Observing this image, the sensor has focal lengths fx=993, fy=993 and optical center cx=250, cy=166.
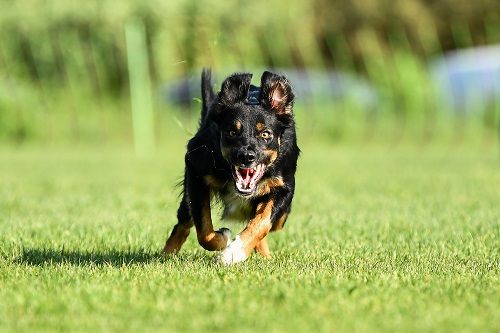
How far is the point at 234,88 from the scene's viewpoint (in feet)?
18.3

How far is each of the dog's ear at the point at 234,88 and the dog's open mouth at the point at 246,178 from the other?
1.50 ft

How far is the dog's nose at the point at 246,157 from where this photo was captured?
517 centimetres

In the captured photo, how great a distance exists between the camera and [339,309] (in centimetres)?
399

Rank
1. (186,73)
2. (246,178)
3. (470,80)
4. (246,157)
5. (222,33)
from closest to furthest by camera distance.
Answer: (246,157) → (246,178) → (222,33) → (186,73) → (470,80)

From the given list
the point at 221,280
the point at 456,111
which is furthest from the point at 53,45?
the point at 221,280

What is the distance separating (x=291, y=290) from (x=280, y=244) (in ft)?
7.51

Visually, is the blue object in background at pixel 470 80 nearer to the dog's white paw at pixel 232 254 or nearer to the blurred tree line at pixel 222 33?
the blurred tree line at pixel 222 33

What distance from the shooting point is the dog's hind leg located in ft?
19.4

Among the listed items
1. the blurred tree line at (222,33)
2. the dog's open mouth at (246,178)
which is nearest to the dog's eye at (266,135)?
the dog's open mouth at (246,178)

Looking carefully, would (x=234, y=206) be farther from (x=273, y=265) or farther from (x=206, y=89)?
(x=206, y=89)

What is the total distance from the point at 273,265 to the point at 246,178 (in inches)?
19.3

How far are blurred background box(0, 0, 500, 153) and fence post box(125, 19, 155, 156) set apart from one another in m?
0.02

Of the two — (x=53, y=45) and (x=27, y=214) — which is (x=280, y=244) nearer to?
(x=27, y=214)

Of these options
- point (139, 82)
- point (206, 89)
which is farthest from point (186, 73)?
point (206, 89)
